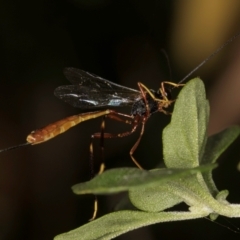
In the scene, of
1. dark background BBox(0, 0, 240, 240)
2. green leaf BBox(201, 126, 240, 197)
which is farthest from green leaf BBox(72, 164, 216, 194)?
dark background BBox(0, 0, 240, 240)

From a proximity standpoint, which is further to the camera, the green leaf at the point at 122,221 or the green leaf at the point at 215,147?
the green leaf at the point at 215,147

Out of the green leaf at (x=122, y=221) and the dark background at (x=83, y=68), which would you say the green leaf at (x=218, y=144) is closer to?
the green leaf at (x=122, y=221)

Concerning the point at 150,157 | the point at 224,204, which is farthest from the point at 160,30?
the point at 224,204

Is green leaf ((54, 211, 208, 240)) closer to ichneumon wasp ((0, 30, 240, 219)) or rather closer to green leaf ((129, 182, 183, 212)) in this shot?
green leaf ((129, 182, 183, 212))

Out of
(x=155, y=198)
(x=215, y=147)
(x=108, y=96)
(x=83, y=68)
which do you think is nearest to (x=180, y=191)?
(x=155, y=198)

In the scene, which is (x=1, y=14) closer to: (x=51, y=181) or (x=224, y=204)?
(x=51, y=181)

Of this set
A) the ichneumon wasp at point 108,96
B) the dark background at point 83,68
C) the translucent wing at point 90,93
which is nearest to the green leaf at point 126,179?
the ichneumon wasp at point 108,96
